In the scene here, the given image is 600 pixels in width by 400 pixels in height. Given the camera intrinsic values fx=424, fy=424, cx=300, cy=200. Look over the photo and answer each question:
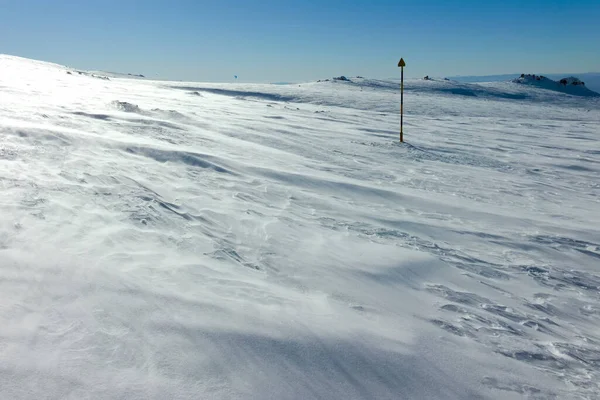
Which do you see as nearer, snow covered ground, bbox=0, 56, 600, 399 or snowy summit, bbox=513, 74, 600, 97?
snow covered ground, bbox=0, 56, 600, 399

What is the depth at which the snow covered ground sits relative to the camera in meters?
2.16

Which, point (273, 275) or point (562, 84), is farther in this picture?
point (562, 84)

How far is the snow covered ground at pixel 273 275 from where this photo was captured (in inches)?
84.9

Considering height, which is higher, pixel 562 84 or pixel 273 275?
pixel 562 84

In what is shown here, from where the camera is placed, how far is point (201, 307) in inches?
103

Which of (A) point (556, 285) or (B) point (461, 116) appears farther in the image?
(B) point (461, 116)

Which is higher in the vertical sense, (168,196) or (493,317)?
(168,196)

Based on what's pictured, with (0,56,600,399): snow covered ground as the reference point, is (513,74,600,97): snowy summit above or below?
above

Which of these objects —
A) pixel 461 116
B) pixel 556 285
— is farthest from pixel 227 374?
pixel 461 116

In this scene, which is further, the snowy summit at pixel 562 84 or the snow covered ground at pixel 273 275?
the snowy summit at pixel 562 84

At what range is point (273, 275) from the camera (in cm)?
336

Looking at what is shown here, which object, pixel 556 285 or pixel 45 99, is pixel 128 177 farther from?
pixel 45 99

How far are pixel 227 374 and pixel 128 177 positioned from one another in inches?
136

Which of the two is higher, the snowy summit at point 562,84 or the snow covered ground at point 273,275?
the snowy summit at point 562,84
